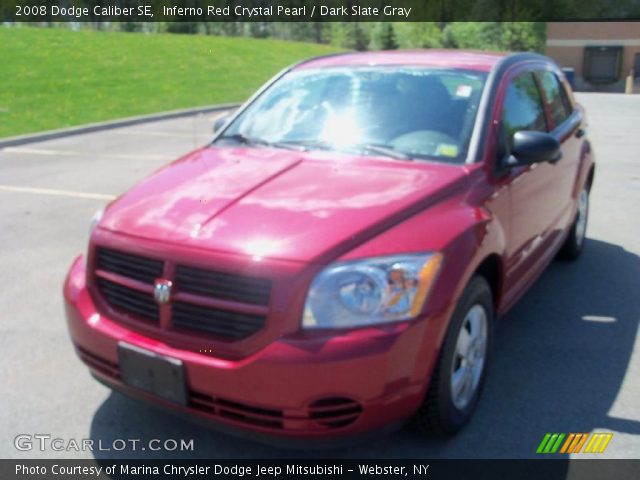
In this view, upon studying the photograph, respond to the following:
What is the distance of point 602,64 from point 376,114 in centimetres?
4721

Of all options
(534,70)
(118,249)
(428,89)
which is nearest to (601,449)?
(428,89)

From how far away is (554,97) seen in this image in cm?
501

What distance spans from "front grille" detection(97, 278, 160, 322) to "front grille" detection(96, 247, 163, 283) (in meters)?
0.06

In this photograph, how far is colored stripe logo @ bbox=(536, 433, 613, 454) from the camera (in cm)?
304

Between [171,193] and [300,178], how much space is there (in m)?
0.62

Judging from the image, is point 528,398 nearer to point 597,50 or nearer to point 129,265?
point 129,265

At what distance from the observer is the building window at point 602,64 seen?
148 feet

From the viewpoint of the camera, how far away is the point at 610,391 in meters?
3.57

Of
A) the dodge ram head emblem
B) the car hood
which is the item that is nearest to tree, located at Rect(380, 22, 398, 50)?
the car hood

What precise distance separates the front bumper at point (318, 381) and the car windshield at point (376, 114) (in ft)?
4.02

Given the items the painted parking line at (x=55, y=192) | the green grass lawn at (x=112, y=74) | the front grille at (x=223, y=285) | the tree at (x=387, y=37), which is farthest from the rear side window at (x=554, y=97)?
the tree at (x=387, y=37)

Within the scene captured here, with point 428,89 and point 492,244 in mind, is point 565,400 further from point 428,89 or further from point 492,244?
point 428,89

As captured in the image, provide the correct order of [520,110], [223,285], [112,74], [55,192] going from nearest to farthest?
[223,285] → [520,110] → [55,192] → [112,74]

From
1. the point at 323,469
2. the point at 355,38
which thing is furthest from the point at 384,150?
the point at 355,38
